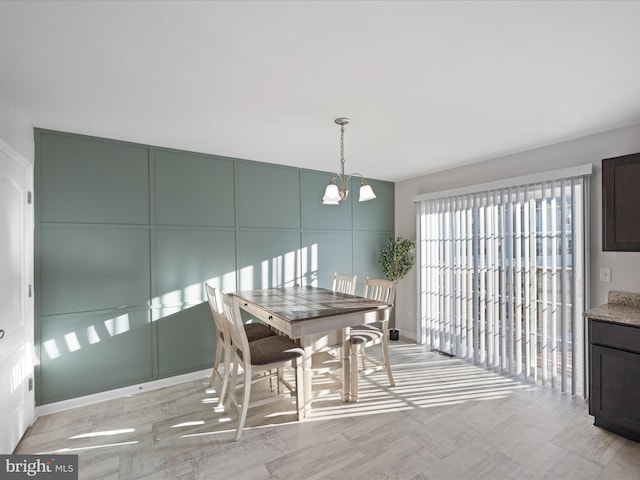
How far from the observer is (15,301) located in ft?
7.70

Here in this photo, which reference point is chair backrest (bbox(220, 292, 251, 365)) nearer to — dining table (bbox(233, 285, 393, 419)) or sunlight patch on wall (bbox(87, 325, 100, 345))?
dining table (bbox(233, 285, 393, 419))

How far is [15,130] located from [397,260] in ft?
14.2

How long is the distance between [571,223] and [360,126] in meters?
2.23

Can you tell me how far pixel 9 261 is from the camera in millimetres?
2275

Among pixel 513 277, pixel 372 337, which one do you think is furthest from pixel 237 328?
pixel 513 277

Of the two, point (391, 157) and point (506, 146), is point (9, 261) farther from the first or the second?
point (506, 146)

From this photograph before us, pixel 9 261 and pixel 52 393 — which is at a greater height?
pixel 9 261

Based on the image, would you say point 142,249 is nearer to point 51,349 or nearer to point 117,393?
point 51,349

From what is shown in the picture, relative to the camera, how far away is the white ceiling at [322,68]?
143cm

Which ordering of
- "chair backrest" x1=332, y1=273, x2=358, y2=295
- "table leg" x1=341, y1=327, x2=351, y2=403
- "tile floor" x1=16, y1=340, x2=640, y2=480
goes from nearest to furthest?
1. "tile floor" x1=16, y1=340, x2=640, y2=480
2. "table leg" x1=341, y1=327, x2=351, y2=403
3. "chair backrest" x1=332, y1=273, x2=358, y2=295

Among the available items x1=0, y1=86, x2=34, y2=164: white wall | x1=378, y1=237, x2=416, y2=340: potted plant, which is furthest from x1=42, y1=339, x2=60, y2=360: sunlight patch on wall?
x1=378, y1=237, x2=416, y2=340: potted plant

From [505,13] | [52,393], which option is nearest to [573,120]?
[505,13]

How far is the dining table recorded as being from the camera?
246cm

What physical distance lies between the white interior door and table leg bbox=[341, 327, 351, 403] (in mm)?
2420
